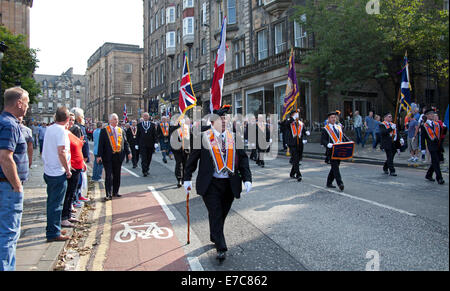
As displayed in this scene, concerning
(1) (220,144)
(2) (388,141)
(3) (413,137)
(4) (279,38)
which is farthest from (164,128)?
(4) (279,38)

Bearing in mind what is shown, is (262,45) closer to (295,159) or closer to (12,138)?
(295,159)

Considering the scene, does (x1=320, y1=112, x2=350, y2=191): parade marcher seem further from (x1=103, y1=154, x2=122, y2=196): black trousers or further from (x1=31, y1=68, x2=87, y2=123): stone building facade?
(x1=31, y1=68, x2=87, y2=123): stone building facade

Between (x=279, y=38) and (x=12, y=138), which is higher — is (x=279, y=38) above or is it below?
above

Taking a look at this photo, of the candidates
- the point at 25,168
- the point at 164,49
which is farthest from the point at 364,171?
the point at 164,49

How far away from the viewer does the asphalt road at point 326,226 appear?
429cm

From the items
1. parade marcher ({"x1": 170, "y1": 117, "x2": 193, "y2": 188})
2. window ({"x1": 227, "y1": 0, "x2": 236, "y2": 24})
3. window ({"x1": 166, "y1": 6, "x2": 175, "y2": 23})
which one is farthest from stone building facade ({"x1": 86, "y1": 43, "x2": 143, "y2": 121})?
parade marcher ({"x1": 170, "y1": 117, "x2": 193, "y2": 188})

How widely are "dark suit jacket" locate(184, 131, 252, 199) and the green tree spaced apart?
78.7ft

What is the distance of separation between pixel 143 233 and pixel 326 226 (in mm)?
2956

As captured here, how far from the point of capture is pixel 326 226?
5688mm

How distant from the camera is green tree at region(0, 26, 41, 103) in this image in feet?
80.2

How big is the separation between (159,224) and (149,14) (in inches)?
2351

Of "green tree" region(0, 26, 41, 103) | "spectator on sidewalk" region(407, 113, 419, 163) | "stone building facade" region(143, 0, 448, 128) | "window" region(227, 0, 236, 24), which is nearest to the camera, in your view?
"spectator on sidewalk" region(407, 113, 419, 163)
